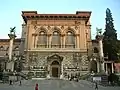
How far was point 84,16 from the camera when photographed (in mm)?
29844

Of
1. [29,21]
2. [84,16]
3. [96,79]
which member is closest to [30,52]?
[29,21]

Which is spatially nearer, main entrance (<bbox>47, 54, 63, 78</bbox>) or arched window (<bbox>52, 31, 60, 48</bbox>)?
main entrance (<bbox>47, 54, 63, 78</bbox>)

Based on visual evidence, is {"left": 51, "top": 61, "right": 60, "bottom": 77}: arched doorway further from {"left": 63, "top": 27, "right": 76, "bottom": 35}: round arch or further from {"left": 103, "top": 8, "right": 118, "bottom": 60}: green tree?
{"left": 103, "top": 8, "right": 118, "bottom": 60}: green tree

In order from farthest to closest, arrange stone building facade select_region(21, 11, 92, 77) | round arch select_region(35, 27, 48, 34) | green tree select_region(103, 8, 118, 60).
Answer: green tree select_region(103, 8, 118, 60) → round arch select_region(35, 27, 48, 34) → stone building facade select_region(21, 11, 92, 77)

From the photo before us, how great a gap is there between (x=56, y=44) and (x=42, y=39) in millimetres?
2377

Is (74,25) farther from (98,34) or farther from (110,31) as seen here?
(110,31)

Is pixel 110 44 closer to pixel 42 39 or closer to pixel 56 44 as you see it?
pixel 56 44

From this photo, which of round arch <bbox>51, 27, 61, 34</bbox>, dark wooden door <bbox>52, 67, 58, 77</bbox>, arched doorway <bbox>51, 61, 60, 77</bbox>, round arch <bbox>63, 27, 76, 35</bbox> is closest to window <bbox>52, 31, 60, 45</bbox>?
round arch <bbox>51, 27, 61, 34</bbox>

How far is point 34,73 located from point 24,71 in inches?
61.9

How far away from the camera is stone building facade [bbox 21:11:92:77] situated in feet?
90.2

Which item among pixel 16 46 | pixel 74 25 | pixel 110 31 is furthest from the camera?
pixel 16 46

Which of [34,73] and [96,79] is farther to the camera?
[34,73]

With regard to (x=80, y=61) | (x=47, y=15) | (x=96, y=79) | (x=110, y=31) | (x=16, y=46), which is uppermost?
(x=47, y=15)

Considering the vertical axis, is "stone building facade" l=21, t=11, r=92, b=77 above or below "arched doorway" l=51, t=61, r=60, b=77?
above
